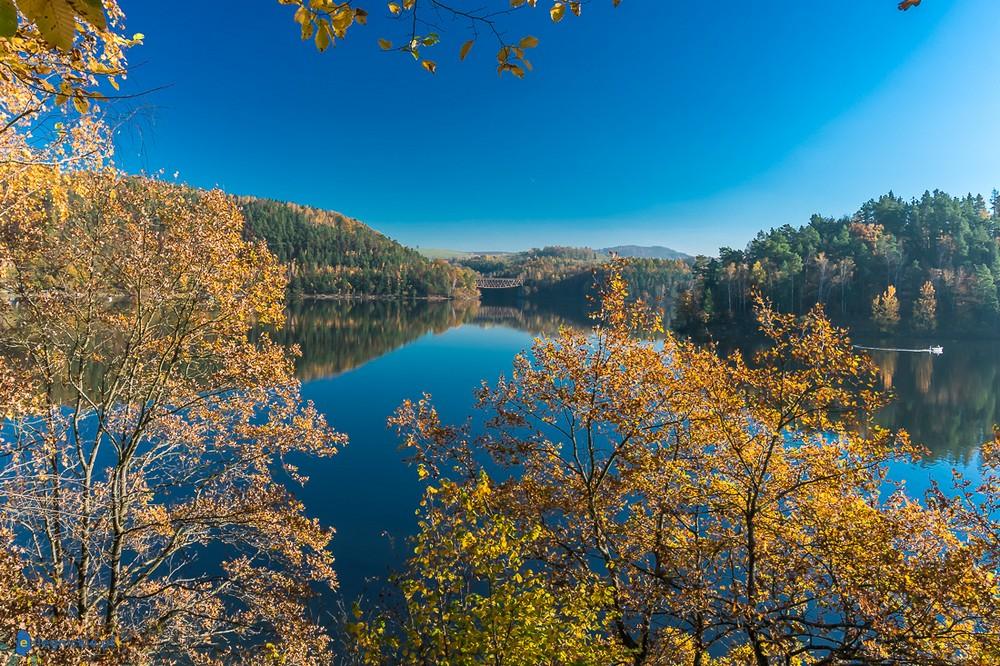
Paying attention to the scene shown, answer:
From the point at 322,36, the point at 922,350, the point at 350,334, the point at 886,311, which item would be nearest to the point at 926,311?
the point at 886,311

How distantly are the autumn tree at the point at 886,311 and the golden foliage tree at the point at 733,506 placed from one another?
7827 cm

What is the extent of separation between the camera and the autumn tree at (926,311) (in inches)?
2817

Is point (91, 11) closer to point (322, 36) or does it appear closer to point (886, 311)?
point (322, 36)

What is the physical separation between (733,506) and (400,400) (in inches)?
1307

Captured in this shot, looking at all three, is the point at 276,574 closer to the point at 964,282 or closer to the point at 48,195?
the point at 48,195

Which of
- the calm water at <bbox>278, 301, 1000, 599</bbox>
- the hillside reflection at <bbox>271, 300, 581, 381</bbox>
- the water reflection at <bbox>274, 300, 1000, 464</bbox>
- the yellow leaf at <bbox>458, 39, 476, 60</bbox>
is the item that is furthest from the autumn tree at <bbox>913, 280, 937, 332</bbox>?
the yellow leaf at <bbox>458, 39, 476, 60</bbox>

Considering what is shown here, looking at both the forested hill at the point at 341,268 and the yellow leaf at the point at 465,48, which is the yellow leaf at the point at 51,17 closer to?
the yellow leaf at the point at 465,48

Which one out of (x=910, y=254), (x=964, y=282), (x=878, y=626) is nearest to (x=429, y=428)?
(x=878, y=626)

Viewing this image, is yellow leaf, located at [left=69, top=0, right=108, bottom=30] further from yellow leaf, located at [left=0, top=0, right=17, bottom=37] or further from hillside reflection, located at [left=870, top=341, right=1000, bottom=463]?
hillside reflection, located at [left=870, top=341, right=1000, bottom=463]

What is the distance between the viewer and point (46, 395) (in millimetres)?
8117

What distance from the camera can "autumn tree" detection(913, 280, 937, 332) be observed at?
235 feet

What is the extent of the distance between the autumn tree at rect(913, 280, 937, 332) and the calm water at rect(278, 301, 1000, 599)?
383 cm

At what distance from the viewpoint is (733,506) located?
7.59 meters

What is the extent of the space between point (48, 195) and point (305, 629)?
25.9 ft
